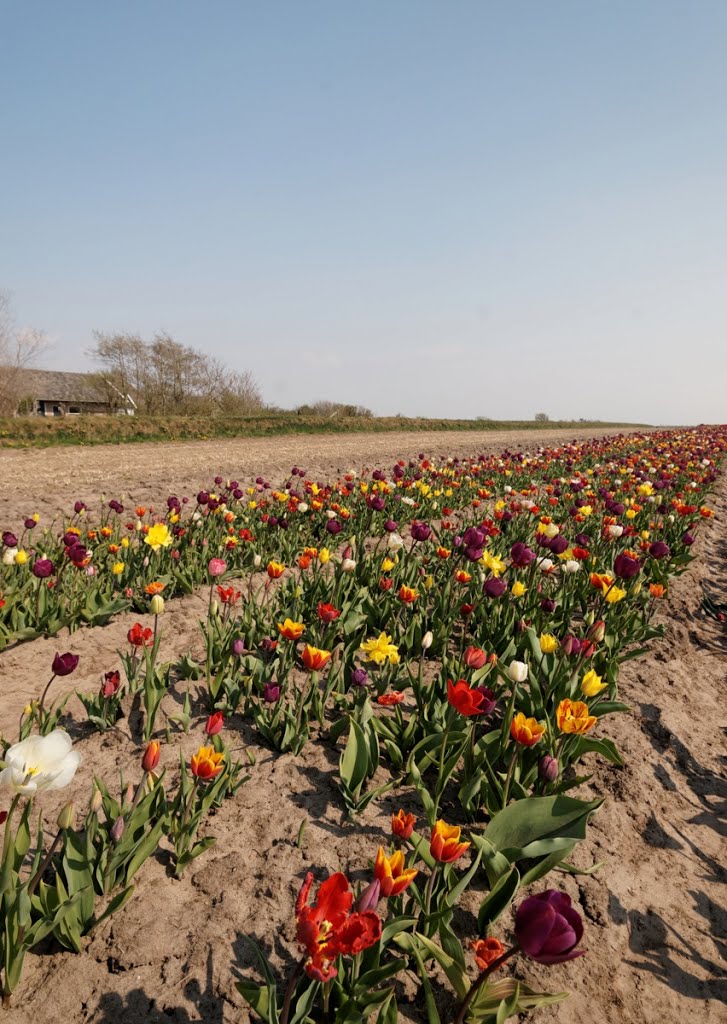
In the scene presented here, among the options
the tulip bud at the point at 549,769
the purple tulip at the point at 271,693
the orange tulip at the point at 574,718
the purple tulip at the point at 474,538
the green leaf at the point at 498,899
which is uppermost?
the purple tulip at the point at 474,538

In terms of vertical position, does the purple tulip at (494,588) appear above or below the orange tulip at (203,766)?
above

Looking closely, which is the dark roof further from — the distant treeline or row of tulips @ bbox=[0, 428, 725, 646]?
row of tulips @ bbox=[0, 428, 725, 646]

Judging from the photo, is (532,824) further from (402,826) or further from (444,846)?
(444,846)

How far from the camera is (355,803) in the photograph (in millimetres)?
2598

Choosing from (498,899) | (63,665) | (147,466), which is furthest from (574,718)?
(147,466)

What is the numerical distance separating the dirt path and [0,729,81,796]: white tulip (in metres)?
5.97

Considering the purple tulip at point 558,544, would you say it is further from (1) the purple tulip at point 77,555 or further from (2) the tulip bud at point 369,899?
(1) the purple tulip at point 77,555

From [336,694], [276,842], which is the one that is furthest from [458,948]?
[336,694]

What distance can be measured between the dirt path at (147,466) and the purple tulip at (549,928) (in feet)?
23.3

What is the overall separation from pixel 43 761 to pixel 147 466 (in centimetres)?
1296

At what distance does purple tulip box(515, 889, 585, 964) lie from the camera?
3.88 ft

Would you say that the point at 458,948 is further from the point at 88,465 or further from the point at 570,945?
the point at 88,465

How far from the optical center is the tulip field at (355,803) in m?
1.72

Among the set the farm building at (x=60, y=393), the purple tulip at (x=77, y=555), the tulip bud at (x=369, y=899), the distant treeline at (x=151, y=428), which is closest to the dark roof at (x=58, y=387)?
the farm building at (x=60, y=393)
